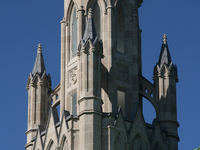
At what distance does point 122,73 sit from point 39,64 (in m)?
6.01

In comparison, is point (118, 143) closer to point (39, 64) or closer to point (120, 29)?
point (120, 29)

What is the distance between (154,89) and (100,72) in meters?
5.18

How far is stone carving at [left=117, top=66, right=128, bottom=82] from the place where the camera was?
6088cm

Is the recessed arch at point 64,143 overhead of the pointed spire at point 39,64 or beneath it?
beneath

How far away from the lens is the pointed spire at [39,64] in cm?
6367

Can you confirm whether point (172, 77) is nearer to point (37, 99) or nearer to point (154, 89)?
point (154, 89)

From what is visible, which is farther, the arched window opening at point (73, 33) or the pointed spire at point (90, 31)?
the arched window opening at point (73, 33)

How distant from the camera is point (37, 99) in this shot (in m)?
63.0

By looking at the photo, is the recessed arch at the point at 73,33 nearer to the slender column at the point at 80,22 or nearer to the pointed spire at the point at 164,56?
the slender column at the point at 80,22

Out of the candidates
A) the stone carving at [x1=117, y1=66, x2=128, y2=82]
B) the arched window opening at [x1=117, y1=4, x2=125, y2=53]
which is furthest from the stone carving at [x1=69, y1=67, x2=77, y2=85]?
the arched window opening at [x1=117, y1=4, x2=125, y2=53]

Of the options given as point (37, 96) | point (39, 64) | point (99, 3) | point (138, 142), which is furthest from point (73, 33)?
point (138, 142)

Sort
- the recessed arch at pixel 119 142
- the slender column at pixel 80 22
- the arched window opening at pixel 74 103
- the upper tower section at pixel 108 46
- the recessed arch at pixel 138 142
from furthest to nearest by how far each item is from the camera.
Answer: the slender column at pixel 80 22
the arched window opening at pixel 74 103
the upper tower section at pixel 108 46
the recessed arch at pixel 138 142
the recessed arch at pixel 119 142

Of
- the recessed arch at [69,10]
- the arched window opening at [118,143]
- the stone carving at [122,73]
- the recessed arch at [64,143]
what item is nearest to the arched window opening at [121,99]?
the stone carving at [122,73]

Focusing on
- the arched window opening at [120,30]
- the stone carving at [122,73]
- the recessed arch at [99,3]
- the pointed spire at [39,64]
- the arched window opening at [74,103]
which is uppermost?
the recessed arch at [99,3]
